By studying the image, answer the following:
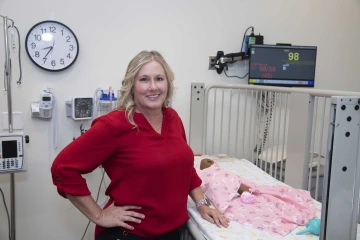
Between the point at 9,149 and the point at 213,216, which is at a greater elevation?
the point at 9,149

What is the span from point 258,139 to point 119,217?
1.60 m

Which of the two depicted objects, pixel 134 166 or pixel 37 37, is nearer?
pixel 134 166

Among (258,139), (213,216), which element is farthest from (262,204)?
(258,139)

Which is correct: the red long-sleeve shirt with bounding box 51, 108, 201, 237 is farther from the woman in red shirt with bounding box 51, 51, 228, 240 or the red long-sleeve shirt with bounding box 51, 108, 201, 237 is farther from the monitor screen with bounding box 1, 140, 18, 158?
the monitor screen with bounding box 1, 140, 18, 158

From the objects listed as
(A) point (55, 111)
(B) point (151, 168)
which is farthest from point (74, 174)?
(A) point (55, 111)

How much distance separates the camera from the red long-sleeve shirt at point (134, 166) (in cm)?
119

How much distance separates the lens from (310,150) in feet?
5.77

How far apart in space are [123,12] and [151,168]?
153 cm

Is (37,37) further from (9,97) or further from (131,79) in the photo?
(131,79)

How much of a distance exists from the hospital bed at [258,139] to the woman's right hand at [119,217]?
29 cm

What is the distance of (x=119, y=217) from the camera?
1.25 m

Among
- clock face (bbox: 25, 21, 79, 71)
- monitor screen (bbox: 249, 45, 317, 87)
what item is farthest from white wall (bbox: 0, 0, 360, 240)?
monitor screen (bbox: 249, 45, 317, 87)

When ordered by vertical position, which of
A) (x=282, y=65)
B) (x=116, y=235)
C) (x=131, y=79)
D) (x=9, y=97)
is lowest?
(x=116, y=235)

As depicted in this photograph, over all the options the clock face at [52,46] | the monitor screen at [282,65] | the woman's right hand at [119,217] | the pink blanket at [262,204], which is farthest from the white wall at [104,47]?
the woman's right hand at [119,217]
